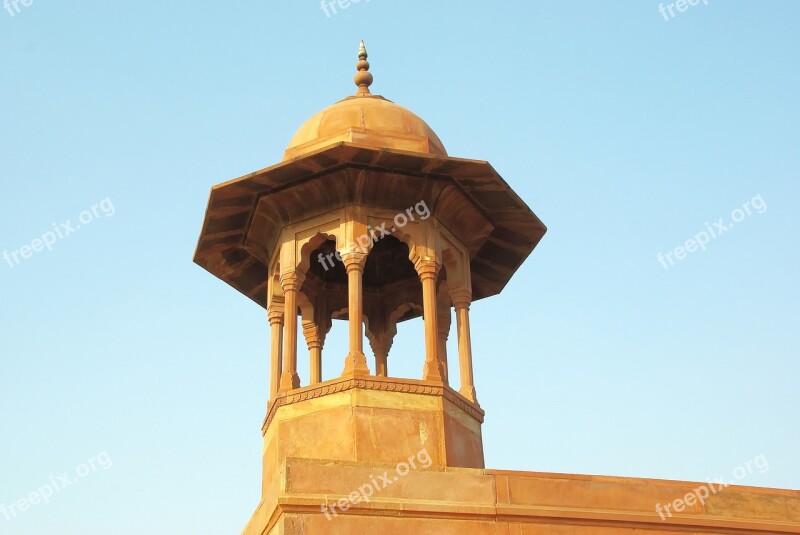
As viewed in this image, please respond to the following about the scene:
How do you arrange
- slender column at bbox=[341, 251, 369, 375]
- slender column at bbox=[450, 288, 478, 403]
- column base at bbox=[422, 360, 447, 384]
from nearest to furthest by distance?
slender column at bbox=[341, 251, 369, 375] < column base at bbox=[422, 360, 447, 384] < slender column at bbox=[450, 288, 478, 403]

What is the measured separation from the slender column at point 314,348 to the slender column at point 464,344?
7.03 feet

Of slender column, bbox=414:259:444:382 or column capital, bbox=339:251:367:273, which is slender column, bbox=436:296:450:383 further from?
column capital, bbox=339:251:367:273

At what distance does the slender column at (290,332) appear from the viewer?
11.2m

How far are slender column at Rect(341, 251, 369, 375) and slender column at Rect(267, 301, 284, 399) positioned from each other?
3.39 feet

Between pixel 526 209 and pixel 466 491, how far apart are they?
4248mm

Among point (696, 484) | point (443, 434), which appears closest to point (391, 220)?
point (443, 434)

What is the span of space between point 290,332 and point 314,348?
190 cm

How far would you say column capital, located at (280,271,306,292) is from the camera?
11602mm

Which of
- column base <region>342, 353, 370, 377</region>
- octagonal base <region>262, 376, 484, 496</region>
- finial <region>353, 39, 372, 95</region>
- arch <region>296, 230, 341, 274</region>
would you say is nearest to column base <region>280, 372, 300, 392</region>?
octagonal base <region>262, 376, 484, 496</region>

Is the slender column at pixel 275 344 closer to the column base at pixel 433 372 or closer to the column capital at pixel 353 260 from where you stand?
the column capital at pixel 353 260

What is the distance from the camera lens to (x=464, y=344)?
1162cm

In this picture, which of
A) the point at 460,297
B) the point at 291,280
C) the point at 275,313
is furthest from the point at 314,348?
the point at 460,297

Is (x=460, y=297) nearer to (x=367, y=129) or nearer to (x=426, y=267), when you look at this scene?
(x=426, y=267)

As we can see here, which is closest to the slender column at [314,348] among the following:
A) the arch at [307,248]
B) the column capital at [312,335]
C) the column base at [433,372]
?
the column capital at [312,335]
